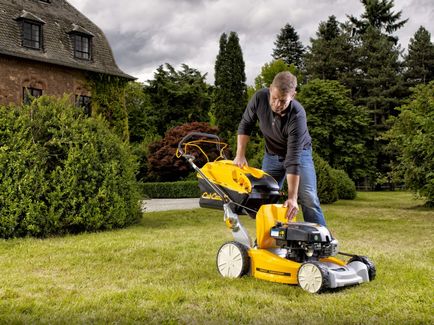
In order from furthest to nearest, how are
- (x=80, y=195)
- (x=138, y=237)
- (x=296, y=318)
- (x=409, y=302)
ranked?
(x=80, y=195) < (x=138, y=237) < (x=409, y=302) < (x=296, y=318)

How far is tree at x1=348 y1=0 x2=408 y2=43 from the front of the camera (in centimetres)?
4987

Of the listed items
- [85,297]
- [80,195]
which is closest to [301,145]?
[85,297]

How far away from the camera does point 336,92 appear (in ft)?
128

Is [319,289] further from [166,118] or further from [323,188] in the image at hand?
[166,118]

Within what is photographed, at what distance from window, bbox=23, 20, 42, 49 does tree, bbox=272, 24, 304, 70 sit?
33388 millimetres

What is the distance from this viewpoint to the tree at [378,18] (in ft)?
164

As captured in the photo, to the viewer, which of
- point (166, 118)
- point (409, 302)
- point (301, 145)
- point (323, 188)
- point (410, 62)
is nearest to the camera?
point (409, 302)

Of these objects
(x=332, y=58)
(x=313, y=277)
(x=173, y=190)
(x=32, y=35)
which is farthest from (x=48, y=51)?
(x=332, y=58)

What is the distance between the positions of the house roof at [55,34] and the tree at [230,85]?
11782 mm

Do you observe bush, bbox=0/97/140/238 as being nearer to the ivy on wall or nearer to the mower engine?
the mower engine

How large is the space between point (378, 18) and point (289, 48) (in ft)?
30.2

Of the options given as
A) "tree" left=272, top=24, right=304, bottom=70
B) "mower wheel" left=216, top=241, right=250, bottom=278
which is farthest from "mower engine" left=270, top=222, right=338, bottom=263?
"tree" left=272, top=24, right=304, bottom=70

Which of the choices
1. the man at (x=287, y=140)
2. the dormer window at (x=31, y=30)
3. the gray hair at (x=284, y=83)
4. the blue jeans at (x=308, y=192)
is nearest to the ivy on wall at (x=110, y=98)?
the dormer window at (x=31, y=30)

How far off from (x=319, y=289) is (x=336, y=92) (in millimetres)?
36111
